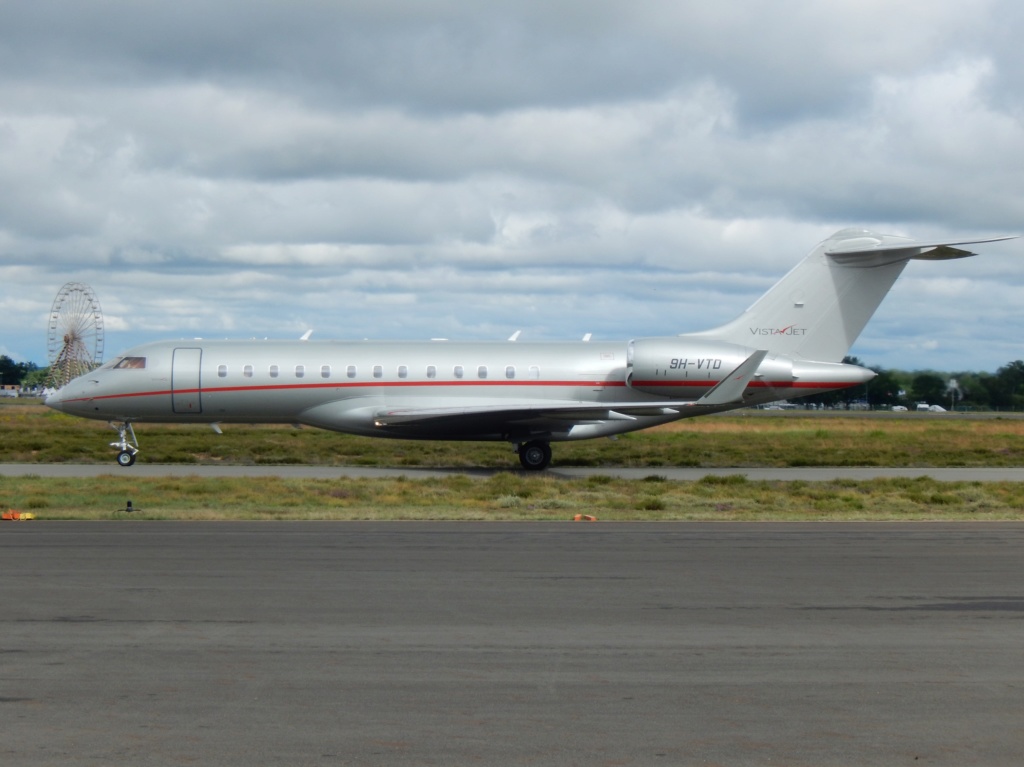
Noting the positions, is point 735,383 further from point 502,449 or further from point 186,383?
point 186,383

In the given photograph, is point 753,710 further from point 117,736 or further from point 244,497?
point 244,497

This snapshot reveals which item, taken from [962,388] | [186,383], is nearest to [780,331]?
[186,383]

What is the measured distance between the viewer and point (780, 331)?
96.9 feet

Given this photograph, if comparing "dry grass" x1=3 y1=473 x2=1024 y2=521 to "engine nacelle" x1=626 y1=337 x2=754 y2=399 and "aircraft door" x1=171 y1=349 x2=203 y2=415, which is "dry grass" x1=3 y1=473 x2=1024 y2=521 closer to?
Answer: "engine nacelle" x1=626 y1=337 x2=754 y2=399

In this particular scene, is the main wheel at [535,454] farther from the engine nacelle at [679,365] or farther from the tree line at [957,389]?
the tree line at [957,389]

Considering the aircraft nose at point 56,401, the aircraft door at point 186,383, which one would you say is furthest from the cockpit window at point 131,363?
the aircraft nose at point 56,401

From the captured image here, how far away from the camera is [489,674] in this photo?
814 centimetres

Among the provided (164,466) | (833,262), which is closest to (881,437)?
(833,262)

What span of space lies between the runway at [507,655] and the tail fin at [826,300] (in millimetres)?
14851

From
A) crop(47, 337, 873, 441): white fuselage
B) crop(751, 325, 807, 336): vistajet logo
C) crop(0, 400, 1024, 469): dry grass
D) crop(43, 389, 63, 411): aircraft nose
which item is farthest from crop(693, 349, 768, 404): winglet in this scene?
crop(43, 389, 63, 411): aircraft nose

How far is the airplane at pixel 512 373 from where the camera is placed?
93.7 feet

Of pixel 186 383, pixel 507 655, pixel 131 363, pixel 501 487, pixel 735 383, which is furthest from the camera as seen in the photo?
pixel 131 363

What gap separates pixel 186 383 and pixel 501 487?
389 inches

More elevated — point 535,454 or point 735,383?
point 735,383
